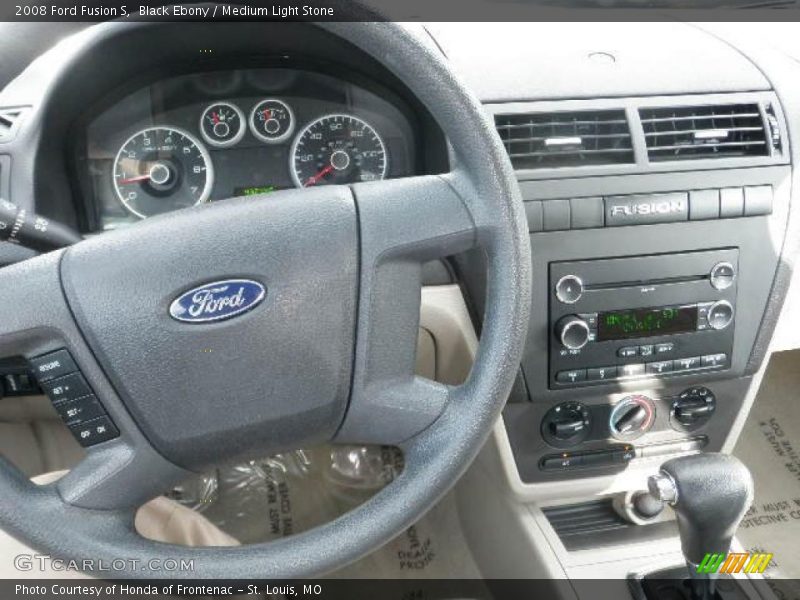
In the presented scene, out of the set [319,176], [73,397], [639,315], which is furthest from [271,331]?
[639,315]

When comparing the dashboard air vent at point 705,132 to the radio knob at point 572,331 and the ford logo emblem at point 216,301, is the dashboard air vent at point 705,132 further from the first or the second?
the ford logo emblem at point 216,301

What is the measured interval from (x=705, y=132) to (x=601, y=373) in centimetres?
41

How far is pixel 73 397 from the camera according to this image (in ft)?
2.91

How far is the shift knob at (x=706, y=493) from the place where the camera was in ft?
3.67

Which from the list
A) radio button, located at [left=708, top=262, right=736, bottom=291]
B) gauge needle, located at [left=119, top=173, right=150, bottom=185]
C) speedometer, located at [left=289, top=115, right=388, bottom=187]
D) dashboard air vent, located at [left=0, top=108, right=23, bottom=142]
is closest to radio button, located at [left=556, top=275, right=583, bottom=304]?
radio button, located at [left=708, top=262, right=736, bottom=291]

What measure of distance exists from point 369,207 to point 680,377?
72cm

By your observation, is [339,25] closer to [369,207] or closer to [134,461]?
[369,207]

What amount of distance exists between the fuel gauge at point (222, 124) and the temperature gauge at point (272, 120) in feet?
0.08

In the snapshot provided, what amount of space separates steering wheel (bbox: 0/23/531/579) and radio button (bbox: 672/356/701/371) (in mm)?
568

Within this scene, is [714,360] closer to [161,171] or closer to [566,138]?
[566,138]

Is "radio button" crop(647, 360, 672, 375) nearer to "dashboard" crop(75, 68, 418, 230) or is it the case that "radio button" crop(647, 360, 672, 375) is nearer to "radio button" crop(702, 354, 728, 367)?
"radio button" crop(702, 354, 728, 367)

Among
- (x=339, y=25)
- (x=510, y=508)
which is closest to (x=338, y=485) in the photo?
(x=510, y=508)

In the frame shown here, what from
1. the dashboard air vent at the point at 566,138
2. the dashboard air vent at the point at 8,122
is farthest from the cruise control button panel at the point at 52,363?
the dashboard air vent at the point at 566,138

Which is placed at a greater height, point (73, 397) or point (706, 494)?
point (73, 397)
